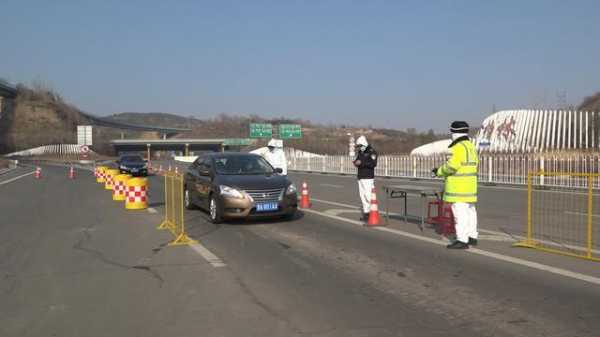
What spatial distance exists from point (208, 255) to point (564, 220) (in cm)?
827

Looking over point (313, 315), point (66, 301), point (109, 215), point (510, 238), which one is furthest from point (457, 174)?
point (109, 215)

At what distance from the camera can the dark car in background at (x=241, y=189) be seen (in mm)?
11523

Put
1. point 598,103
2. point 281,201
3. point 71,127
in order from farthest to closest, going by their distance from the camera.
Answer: point 71,127, point 598,103, point 281,201

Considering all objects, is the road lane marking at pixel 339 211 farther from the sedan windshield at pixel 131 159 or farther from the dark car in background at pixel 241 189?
the sedan windshield at pixel 131 159

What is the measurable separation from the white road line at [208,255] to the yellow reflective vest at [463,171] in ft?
12.4

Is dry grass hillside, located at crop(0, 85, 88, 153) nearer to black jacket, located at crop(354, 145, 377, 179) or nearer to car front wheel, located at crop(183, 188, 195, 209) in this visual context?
car front wheel, located at crop(183, 188, 195, 209)

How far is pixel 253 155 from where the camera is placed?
45.6 ft

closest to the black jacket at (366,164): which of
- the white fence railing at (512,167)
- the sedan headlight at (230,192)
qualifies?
the sedan headlight at (230,192)

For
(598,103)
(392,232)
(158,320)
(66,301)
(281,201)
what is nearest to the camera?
(158,320)

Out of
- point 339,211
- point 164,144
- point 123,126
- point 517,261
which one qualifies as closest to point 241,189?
point 339,211

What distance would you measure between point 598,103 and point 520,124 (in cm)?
2879

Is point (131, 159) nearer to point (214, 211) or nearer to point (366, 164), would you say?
point (214, 211)

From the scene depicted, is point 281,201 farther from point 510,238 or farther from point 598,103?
point 598,103

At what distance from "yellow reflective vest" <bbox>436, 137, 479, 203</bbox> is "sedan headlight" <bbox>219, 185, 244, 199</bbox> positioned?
15.0ft
